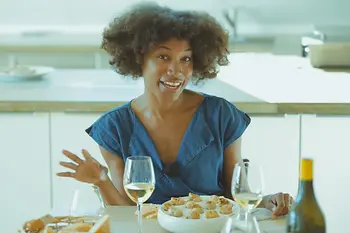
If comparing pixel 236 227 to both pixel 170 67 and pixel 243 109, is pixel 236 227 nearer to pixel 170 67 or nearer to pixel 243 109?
pixel 170 67

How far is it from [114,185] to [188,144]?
9.7 inches

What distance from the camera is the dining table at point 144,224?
4.87 feet

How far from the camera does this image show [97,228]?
52.0 inches

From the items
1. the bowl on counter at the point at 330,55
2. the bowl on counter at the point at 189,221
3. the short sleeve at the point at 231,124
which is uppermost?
the bowl on counter at the point at 330,55

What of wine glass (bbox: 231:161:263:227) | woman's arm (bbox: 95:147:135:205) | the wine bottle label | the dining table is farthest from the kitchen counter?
the wine bottle label

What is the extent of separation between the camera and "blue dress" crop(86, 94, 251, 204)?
6.27 ft

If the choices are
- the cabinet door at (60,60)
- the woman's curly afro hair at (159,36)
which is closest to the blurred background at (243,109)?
the woman's curly afro hair at (159,36)

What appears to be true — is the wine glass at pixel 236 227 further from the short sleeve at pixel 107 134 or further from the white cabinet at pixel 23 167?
the white cabinet at pixel 23 167

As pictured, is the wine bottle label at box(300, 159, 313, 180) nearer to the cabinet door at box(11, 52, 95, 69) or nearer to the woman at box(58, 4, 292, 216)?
the woman at box(58, 4, 292, 216)

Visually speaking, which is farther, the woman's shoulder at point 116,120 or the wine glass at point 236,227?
the woman's shoulder at point 116,120

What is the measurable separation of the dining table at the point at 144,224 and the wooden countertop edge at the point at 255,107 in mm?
881

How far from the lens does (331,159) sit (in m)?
2.54

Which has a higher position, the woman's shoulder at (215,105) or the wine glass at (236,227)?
the woman's shoulder at (215,105)

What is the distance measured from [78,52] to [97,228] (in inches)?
106
